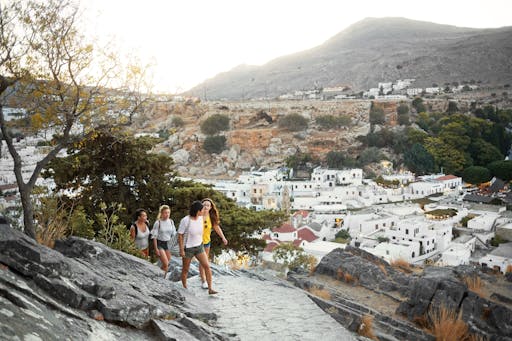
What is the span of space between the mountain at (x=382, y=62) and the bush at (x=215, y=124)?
42830mm

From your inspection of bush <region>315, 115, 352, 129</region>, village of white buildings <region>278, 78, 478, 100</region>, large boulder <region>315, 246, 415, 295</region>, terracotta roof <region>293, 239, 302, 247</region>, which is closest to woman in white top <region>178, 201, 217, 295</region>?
large boulder <region>315, 246, 415, 295</region>

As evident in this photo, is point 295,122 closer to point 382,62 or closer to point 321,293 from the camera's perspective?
point 382,62

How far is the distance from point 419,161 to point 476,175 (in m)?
6.04

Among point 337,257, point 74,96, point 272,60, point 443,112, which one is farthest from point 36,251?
point 272,60

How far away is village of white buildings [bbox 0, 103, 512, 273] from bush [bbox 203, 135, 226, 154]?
10646 millimetres

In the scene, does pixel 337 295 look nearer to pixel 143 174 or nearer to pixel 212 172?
pixel 143 174

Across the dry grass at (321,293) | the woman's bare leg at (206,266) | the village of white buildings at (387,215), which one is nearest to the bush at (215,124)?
the village of white buildings at (387,215)

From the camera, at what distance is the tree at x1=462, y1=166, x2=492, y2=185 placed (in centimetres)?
4453

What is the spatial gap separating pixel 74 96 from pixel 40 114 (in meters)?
0.45

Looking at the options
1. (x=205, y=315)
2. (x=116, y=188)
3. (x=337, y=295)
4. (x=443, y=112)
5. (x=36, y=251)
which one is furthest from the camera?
(x=443, y=112)

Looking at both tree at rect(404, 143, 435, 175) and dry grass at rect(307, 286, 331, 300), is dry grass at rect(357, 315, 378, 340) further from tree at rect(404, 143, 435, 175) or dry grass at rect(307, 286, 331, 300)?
tree at rect(404, 143, 435, 175)

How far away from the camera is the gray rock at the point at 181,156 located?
53531 millimetres

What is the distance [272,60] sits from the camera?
145875 mm

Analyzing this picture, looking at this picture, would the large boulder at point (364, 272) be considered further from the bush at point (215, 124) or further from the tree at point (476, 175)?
the bush at point (215, 124)
